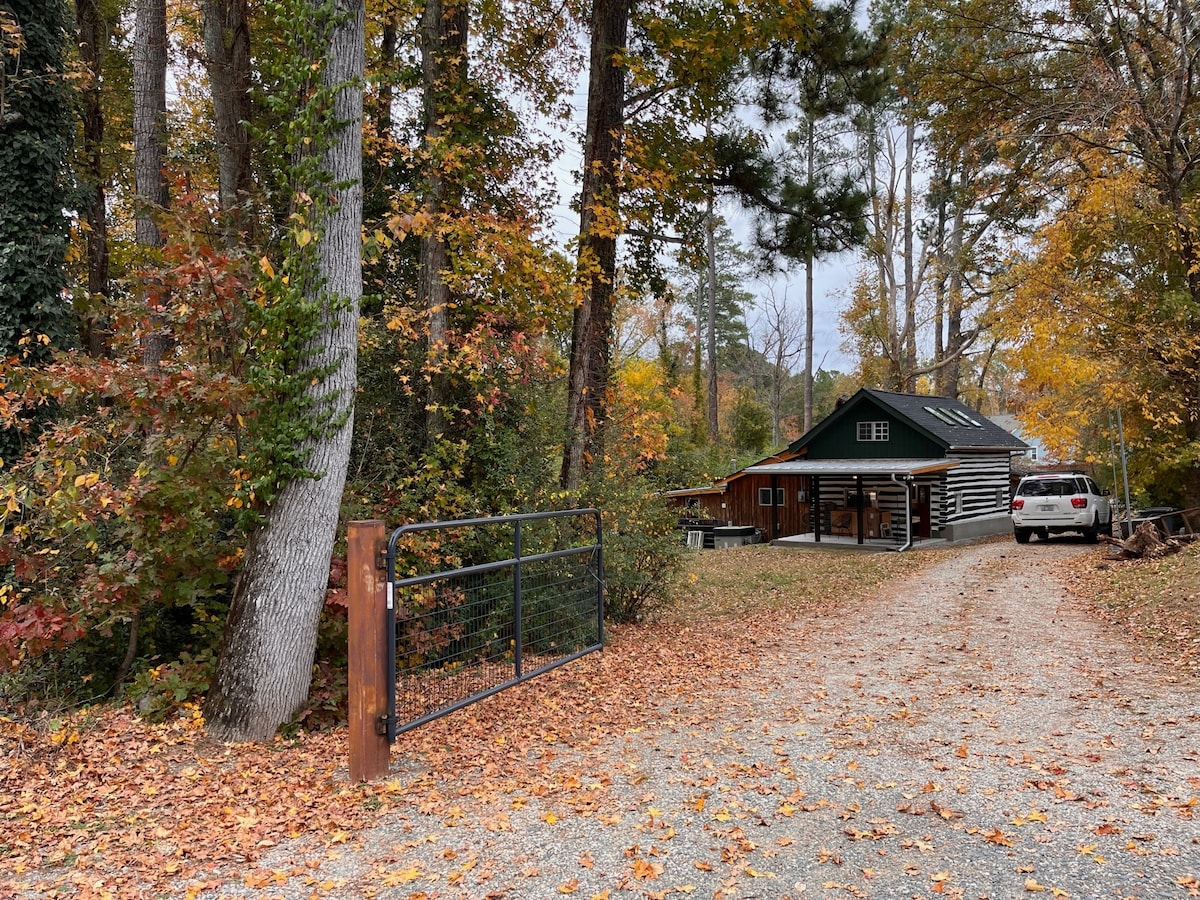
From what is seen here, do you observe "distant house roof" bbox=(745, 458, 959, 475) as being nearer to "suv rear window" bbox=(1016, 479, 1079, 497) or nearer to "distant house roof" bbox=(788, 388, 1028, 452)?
"distant house roof" bbox=(788, 388, 1028, 452)

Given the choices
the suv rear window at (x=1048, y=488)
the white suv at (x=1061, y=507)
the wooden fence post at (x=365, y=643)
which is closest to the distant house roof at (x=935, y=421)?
the suv rear window at (x=1048, y=488)

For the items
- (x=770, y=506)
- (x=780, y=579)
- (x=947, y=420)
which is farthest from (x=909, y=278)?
(x=780, y=579)

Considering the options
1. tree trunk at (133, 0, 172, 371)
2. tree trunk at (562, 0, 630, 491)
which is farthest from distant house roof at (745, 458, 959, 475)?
tree trunk at (133, 0, 172, 371)

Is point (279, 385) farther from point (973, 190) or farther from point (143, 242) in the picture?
point (973, 190)

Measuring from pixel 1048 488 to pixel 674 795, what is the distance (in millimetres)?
19242

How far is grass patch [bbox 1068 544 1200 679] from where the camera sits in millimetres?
7488

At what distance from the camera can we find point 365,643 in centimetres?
438

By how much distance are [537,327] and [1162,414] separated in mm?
13893

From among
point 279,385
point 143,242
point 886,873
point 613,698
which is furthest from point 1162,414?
point 143,242

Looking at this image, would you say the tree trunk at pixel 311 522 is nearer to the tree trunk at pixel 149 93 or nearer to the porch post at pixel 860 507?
the tree trunk at pixel 149 93

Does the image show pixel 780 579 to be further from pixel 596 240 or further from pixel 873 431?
pixel 873 431

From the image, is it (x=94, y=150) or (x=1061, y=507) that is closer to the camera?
(x=94, y=150)

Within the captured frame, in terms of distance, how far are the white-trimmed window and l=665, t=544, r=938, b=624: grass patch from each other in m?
4.69

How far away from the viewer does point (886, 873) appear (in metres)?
3.25
